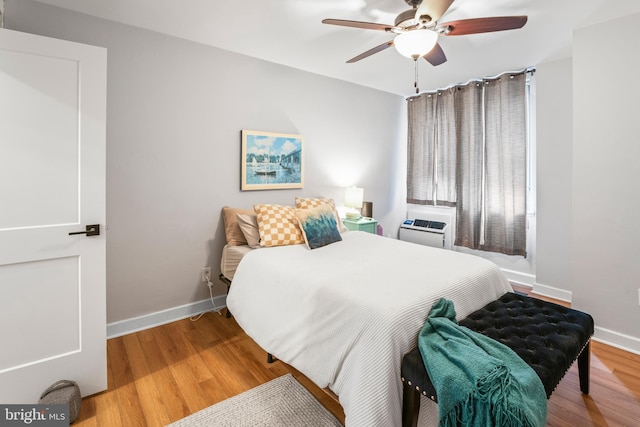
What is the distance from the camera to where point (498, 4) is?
7.14ft

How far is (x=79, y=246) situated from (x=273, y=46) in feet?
7.40

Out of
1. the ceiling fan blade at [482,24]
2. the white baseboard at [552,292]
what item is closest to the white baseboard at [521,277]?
the white baseboard at [552,292]

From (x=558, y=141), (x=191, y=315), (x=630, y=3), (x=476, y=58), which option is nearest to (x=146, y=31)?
(x=191, y=315)

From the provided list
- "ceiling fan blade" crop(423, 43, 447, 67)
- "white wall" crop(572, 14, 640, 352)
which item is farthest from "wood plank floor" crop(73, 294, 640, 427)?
"ceiling fan blade" crop(423, 43, 447, 67)

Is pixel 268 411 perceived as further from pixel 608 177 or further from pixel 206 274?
pixel 608 177

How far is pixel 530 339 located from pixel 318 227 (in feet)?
5.63

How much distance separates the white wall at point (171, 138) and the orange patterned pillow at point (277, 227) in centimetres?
43

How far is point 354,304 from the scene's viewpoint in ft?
5.31

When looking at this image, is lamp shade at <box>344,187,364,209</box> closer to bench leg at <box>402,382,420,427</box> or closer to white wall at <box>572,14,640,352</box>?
white wall at <box>572,14,640,352</box>

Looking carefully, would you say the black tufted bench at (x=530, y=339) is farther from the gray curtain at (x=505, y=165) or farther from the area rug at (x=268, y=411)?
the gray curtain at (x=505, y=165)

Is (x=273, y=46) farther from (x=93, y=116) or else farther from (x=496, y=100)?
(x=496, y=100)

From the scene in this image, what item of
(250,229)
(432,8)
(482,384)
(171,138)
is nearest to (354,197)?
(250,229)

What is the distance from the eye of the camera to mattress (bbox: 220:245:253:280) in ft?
8.92

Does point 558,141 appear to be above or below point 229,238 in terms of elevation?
above
